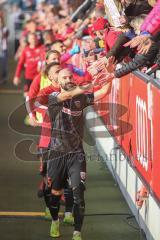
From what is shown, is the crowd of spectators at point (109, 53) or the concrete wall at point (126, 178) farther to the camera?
the concrete wall at point (126, 178)

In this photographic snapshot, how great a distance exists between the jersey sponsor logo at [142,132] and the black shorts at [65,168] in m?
0.69

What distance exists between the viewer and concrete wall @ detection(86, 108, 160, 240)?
915 cm

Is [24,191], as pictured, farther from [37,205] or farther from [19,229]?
[19,229]

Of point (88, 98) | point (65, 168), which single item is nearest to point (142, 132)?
point (88, 98)

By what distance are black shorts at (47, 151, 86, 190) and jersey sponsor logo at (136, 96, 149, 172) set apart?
69 centimetres

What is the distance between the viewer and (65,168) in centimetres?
953

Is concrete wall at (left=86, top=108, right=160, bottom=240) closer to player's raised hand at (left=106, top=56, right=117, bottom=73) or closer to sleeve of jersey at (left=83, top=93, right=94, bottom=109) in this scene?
sleeve of jersey at (left=83, top=93, right=94, bottom=109)

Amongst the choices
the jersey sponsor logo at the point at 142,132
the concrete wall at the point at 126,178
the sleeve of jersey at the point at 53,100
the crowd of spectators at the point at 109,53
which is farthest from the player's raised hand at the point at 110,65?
the concrete wall at the point at 126,178

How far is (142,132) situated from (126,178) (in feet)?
6.27

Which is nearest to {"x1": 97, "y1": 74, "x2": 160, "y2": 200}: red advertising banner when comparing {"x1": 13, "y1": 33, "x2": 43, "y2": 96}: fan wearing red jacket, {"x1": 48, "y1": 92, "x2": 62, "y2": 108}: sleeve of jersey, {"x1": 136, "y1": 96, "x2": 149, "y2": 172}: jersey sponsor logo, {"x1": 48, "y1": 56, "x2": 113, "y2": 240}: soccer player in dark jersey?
{"x1": 136, "y1": 96, "x2": 149, "y2": 172}: jersey sponsor logo

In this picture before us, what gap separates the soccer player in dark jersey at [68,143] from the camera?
930 cm

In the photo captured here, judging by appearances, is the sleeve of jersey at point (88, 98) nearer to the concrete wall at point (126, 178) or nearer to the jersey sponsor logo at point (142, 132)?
the jersey sponsor logo at point (142, 132)

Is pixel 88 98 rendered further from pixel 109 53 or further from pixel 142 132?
pixel 142 132

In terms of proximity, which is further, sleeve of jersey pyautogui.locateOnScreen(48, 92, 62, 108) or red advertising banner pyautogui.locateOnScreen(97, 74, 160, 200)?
sleeve of jersey pyautogui.locateOnScreen(48, 92, 62, 108)
